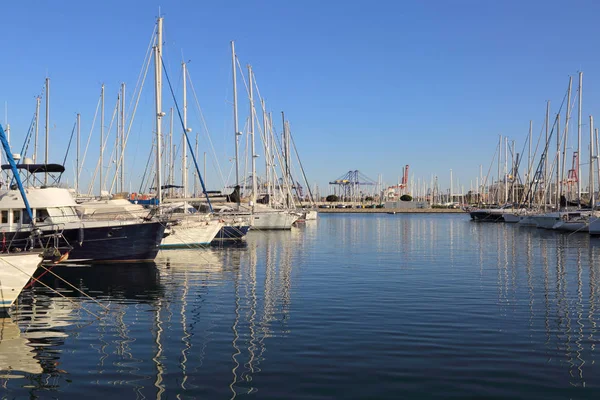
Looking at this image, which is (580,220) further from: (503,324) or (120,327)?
(120,327)

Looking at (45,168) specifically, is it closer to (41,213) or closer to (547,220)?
(41,213)

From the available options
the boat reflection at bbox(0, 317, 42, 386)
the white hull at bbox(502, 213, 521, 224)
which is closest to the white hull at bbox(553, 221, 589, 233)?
the white hull at bbox(502, 213, 521, 224)

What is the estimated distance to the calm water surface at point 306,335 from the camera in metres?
10.8

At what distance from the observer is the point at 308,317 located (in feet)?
55.6

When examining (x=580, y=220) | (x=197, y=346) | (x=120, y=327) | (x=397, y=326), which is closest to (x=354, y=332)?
(x=397, y=326)

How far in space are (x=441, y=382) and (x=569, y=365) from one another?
298 centimetres

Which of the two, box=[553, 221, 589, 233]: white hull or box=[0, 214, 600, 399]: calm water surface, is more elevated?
box=[553, 221, 589, 233]: white hull

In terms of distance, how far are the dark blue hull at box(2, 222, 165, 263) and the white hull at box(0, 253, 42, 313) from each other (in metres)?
12.8

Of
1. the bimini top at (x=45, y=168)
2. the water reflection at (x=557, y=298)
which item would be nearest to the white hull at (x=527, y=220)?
the water reflection at (x=557, y=298)

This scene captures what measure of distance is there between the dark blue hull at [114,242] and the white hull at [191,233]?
8.08 meters

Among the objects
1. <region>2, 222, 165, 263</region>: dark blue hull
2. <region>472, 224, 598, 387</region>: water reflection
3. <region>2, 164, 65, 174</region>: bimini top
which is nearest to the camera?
<region>472, 224, 598, 387</region>: water reflection

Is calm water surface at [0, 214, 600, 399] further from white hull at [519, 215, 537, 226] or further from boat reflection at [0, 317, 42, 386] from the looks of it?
white hull at [519, 215, 537, 226]

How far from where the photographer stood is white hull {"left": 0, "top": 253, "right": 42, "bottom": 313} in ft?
53.3

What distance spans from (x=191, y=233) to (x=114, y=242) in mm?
11534
